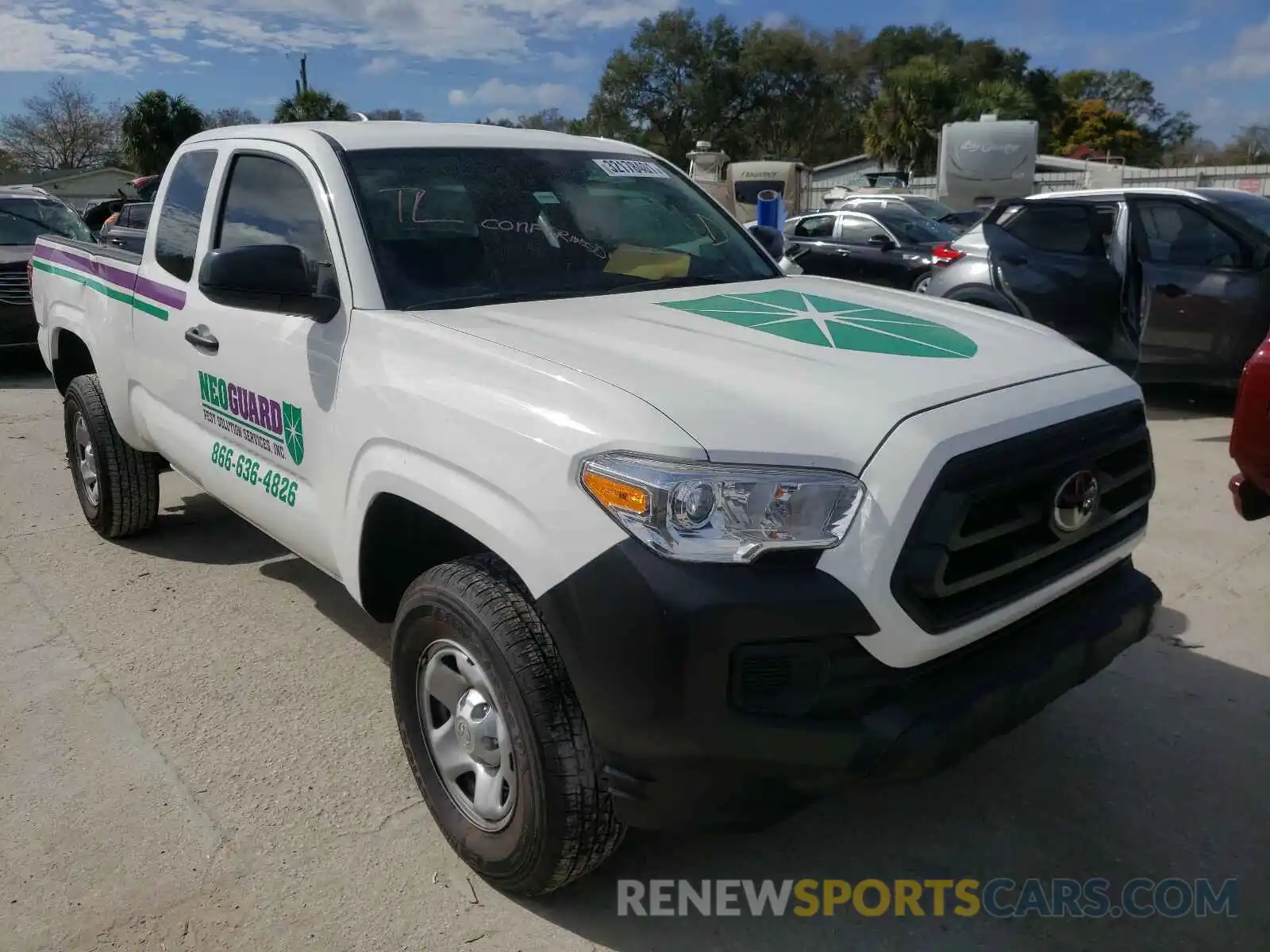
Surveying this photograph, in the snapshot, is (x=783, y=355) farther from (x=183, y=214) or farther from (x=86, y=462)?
(x=86, y=462)

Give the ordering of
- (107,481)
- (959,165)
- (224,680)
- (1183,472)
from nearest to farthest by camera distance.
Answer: (224,680), (107,481), (1183,472), (959,165)

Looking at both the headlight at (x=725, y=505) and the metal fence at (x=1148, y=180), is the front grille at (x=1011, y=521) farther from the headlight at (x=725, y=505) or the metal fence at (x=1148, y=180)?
the metal fence at (x=1148, y=180)

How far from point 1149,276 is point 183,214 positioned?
6.02 meters

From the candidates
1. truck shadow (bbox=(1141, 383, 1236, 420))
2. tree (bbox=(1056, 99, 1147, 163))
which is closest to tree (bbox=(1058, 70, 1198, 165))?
tree (bbox=(1056, 99, 1147, 163))

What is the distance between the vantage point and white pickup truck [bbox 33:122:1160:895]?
2.07 m

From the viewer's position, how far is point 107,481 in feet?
16.0

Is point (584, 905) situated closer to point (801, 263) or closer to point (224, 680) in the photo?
point (224, 680)

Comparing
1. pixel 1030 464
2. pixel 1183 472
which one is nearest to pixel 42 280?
pixel 1030 464

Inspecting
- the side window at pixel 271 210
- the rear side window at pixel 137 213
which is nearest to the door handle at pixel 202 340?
the side window at pixel 271 210

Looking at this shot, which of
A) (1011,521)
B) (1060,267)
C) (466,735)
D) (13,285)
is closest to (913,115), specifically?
(1060,267)

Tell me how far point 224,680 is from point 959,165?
26959 millimetres

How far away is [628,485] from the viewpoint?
209cm

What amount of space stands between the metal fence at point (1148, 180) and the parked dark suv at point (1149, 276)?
57.3ft

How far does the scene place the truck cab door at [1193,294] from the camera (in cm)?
675
